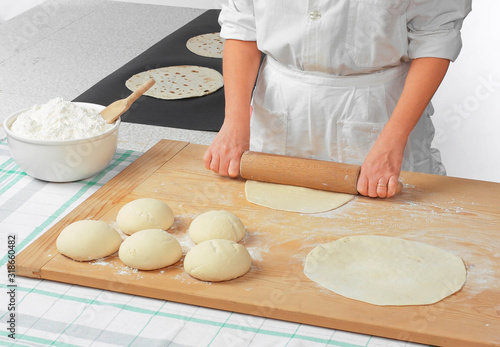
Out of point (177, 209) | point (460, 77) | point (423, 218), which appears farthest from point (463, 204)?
point (460, 77)

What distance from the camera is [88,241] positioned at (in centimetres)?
109

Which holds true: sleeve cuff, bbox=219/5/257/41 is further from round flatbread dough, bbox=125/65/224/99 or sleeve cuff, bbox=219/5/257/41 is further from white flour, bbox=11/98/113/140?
round flatbread dough, bbox=125/65/224/99

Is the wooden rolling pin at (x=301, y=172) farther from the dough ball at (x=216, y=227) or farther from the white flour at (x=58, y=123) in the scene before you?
the white flour at (x=58, y=123)

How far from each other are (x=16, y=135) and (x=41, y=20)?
2755 mm

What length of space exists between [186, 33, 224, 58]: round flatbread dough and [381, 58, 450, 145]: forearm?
1955 millimetres

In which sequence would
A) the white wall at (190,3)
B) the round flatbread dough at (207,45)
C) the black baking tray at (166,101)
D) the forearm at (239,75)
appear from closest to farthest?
the forearm at (239,75), the black baking tray at (166,101), the round flatbread dough at (207,45), the white wall at (190,3)

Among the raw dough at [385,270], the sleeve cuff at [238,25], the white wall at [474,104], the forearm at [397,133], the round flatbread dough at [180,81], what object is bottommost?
the white wall at [474,104]

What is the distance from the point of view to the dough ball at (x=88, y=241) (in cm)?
109

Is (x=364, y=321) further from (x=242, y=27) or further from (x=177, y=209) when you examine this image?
(x=242, y=27)

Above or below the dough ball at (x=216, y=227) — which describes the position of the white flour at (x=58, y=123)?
above

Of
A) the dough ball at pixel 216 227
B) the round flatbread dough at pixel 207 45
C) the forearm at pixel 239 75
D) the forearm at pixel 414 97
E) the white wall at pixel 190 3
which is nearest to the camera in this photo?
the dough ball at pixel 216 227

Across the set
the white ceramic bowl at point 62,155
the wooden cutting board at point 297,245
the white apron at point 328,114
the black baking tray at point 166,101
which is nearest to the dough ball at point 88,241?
the wooden cutting board at point 297,245

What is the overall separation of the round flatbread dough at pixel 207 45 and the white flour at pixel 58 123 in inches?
76.5

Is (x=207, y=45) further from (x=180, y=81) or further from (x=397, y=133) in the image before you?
(x=397, y=133)
